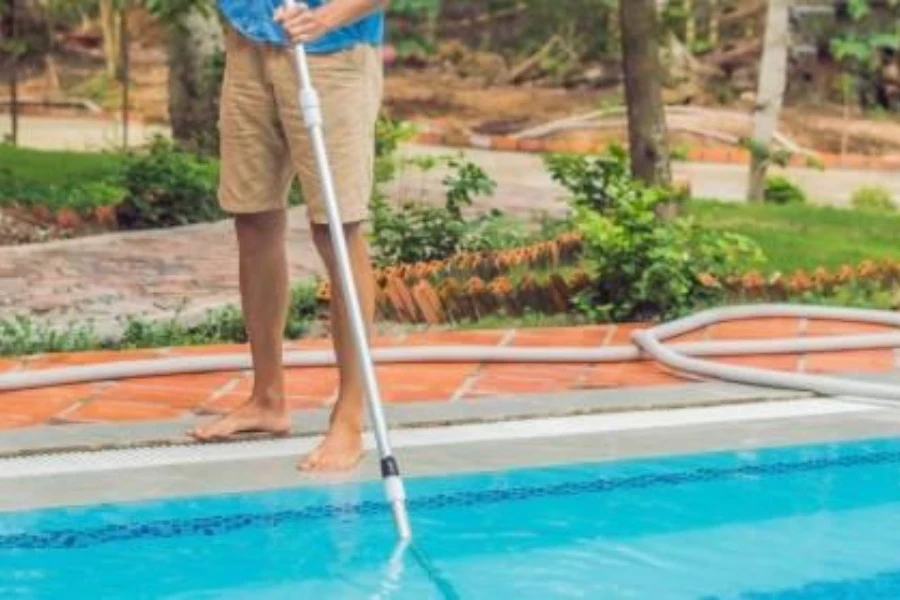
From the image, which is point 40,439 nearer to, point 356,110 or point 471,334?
point 356,110

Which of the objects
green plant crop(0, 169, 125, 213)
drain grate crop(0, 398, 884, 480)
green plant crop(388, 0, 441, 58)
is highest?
A: green plant crop(388, 0, 441, 58)

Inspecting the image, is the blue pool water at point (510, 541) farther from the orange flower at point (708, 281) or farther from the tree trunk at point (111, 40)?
the tree trunk at point (111, 40)

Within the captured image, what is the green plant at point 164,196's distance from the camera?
8141mm

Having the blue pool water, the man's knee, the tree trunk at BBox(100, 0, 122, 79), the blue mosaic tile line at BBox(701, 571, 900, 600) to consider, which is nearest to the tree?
the tree trunk at BBox(100, 0, 122, 79)

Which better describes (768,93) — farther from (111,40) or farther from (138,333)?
(111,40)

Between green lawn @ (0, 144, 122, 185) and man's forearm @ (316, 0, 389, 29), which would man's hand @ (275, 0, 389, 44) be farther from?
green lawn @ (0, 144, 122, 185)

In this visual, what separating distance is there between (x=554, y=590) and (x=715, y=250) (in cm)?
312

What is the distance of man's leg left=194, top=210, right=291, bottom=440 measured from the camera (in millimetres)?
4035

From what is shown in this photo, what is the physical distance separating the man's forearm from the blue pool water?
3.29 ft

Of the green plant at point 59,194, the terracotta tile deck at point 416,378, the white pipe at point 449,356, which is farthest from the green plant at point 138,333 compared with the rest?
the green plant at point 59,194

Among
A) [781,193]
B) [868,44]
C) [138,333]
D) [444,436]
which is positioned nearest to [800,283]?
[138,333]

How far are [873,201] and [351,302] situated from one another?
25.3ft

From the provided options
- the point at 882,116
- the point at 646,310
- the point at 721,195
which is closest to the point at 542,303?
the point at 646,310

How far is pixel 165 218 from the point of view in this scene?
8.20m
